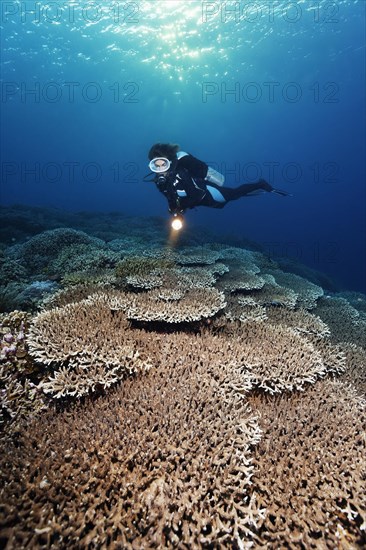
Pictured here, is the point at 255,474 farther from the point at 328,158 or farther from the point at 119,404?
the point at 328,158

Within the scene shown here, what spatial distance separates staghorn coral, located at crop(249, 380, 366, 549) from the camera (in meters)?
2.00

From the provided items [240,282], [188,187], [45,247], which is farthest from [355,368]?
[45,247]

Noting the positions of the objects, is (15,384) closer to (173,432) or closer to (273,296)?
(173,432)

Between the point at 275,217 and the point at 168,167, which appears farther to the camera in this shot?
the point at 275,217

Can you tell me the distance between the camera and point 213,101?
8025 cm

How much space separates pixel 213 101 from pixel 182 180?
87.9 m

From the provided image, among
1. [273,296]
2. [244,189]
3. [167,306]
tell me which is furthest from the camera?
[244,189]

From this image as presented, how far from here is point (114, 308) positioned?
4090 mm

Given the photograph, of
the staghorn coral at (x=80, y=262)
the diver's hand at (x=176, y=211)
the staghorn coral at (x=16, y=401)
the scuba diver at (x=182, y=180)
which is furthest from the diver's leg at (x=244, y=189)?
the staghorn coral at (x=16, y=401)

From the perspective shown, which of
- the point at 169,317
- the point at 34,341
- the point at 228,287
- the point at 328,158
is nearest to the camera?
the point at 34,341

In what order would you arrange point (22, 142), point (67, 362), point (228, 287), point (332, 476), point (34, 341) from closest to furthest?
point (332, 476)
point (67, 362)
point (34, 341)
point (228, 287)
point (22, 142)

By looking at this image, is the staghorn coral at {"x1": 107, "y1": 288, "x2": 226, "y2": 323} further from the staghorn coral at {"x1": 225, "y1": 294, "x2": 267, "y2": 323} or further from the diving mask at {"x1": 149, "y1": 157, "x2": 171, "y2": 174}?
the diving mask at {"x1": 149, "y1": 157, "x2": 171, "y2": 174}

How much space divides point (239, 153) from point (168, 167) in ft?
436

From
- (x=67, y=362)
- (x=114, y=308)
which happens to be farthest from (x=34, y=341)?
(x=114, y=308)
